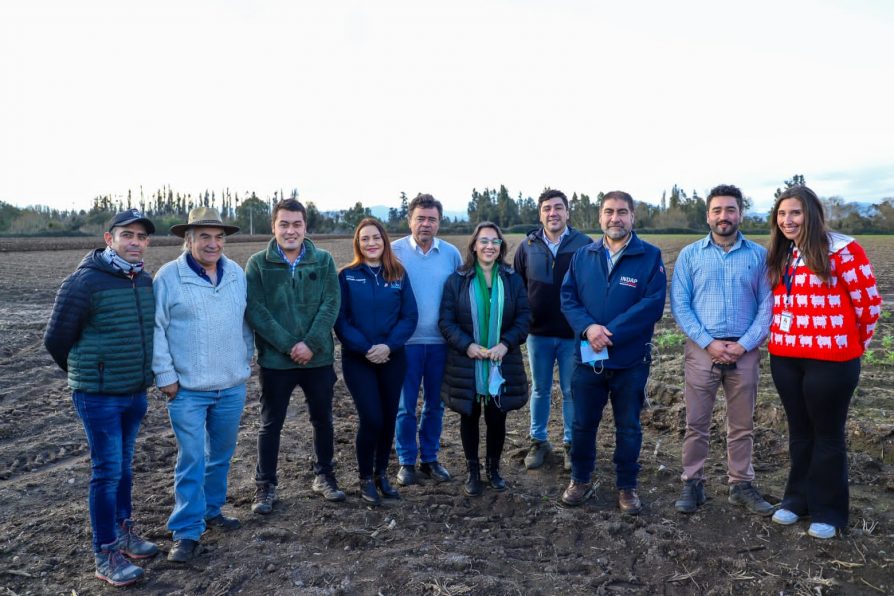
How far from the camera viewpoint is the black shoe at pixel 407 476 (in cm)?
493

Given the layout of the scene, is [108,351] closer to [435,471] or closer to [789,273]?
[435,471]

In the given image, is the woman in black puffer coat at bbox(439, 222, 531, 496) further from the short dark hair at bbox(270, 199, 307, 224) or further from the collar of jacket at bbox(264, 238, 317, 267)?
the short dark hair at bbox(270, 199, 307, 224)

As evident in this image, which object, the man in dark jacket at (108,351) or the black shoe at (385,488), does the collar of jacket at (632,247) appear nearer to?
the black shoe at (385,488)

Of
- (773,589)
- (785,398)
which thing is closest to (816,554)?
(773,589)

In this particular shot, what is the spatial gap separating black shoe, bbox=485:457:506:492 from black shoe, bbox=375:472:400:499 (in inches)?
28.8

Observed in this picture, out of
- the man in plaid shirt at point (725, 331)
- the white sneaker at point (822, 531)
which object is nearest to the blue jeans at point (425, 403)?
the man in plaid shirt at point (725, 331)

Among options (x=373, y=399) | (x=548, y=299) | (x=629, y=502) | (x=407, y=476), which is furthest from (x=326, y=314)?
(x=629, y=502)

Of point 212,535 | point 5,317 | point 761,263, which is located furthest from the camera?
point 5,317

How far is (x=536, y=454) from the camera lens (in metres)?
5.33

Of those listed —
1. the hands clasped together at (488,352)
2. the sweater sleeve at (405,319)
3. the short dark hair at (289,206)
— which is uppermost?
the short dark hair at (289,206)

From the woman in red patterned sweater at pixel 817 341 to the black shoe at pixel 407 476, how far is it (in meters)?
2.59

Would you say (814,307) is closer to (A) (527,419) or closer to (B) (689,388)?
(B) (689,388)

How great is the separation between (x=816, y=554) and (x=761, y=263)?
188 cm

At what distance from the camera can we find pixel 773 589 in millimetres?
3432
